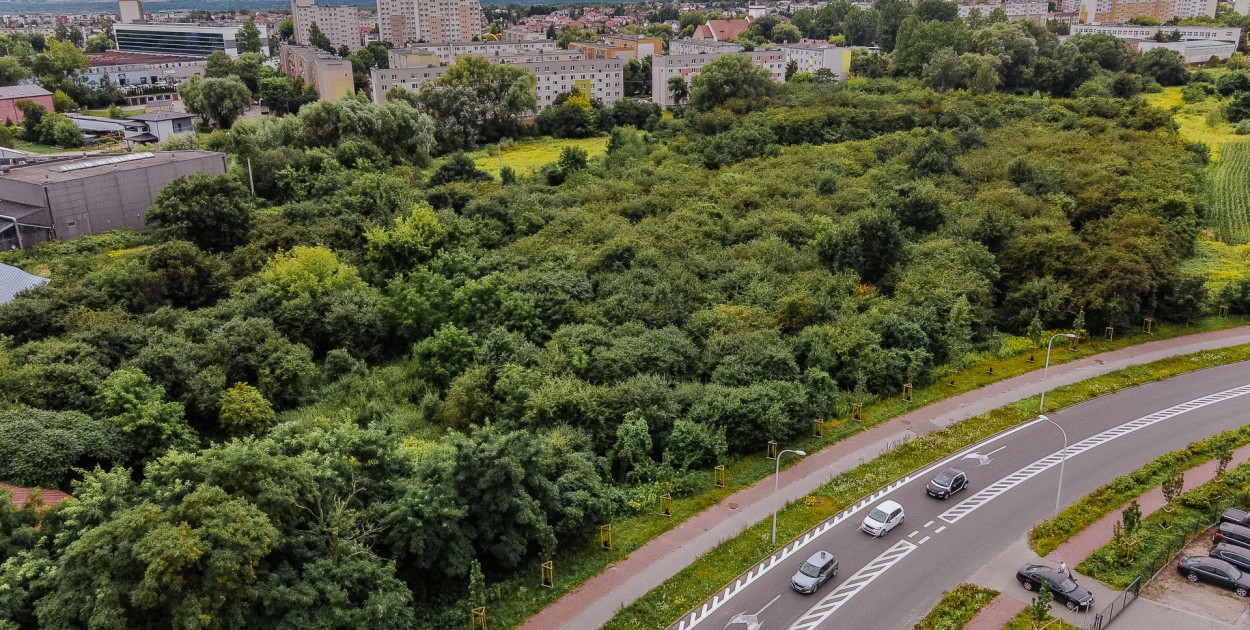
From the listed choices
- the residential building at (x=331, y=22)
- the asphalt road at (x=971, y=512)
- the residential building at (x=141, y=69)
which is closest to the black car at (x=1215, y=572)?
the asphalt road at (x=971, y=512)

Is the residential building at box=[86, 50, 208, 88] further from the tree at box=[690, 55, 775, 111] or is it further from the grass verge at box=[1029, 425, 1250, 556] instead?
the grass verge at box=[1029, 425, 1250, 556]

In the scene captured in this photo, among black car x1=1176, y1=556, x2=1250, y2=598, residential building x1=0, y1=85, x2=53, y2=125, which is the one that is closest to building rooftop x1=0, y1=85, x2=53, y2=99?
residential building x1=0, y1=85, x2=53, y2=125

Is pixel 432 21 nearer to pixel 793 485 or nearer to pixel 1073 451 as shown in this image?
pixel 793 485

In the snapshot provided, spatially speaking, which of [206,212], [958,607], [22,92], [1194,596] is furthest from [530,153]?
[22,92]

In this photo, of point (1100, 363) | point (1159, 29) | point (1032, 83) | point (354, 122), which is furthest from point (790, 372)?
point (1159, 29)

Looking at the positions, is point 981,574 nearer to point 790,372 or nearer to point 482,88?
point 790,372

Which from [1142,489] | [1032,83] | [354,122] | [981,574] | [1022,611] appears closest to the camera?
[1022,611]
